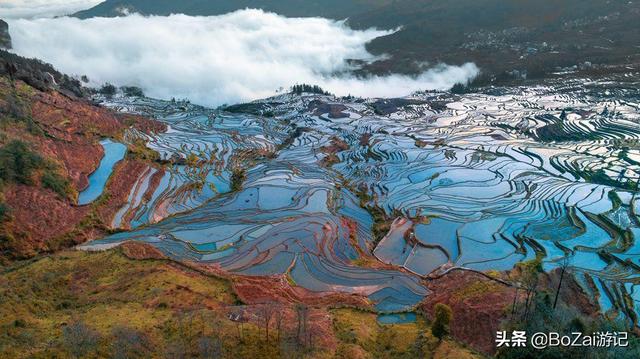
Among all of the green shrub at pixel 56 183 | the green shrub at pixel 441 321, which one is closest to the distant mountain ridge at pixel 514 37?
the green shrub at pixel 56 183

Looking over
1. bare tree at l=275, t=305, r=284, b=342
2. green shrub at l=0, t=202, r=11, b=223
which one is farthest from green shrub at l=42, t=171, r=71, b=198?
bare tree at l=275, t=305, r=284, b=342

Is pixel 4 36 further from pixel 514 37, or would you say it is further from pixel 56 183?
pixel 514 37

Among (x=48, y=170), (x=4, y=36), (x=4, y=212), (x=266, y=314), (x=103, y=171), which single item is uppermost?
(x=4, y=36)

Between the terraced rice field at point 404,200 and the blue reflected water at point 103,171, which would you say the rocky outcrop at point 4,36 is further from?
the blue reflected water at point 103,171

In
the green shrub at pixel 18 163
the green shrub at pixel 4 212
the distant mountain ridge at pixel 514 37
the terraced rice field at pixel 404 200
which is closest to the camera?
the green shrub at pixel 4 212

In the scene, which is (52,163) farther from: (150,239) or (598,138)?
(598,138)

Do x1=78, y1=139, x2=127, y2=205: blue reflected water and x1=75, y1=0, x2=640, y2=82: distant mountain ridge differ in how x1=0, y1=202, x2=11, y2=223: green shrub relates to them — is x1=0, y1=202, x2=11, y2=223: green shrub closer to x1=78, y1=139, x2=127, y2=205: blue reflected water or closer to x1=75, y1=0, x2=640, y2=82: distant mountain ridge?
x1=78, y1=139, x2=127, y2=205: blue reflected water

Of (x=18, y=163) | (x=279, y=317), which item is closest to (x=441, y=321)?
(x=279, y=317)
